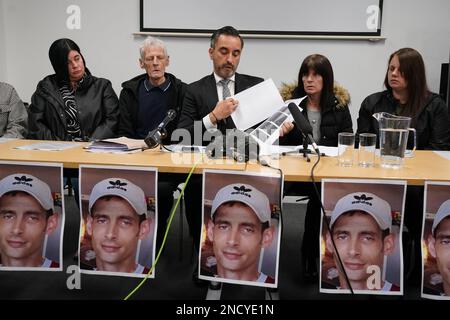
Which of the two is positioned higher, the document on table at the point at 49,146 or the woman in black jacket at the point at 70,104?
the woman in black jacket at the point at 70,104

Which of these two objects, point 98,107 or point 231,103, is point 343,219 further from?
point 98,107

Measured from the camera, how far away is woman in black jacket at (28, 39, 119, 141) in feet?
7.34

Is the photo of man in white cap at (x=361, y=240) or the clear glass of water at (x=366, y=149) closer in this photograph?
Answer: the photo of man in white cap at (x=361, y=240)

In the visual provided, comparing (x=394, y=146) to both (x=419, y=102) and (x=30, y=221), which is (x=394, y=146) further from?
(x=30, y=221)

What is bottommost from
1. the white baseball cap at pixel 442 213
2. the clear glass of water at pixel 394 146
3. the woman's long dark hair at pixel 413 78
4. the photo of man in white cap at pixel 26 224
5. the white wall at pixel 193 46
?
the photo of man in white cap at pixel 26 224

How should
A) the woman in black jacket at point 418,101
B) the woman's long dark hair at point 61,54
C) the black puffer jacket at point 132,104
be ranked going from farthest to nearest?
the black puffer jacket at point 132,104, the woman's long dark hair at point 61,54, the woman in black jacket at point 418,101

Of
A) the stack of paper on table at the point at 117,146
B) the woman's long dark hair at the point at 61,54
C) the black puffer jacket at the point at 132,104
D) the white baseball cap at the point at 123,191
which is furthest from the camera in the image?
the black puffer jacket at the point at 132,104

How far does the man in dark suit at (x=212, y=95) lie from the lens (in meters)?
1.86

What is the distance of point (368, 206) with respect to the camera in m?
1.32

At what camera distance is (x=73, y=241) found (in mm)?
2373

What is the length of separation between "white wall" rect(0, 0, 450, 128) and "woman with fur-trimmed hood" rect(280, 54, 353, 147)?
1358 mm

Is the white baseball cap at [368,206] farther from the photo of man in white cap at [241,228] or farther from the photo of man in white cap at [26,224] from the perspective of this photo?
the photo of man in white cap at [26,224]

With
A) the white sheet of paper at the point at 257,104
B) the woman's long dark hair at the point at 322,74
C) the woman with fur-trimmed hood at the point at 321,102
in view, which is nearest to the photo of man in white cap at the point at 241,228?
the white sheet of paper at the point at 257,104

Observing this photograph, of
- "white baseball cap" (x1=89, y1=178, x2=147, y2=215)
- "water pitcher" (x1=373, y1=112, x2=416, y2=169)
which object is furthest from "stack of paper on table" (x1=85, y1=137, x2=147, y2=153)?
"water pitcher" (x1=373, y1=112, x2=416, y2=169)
